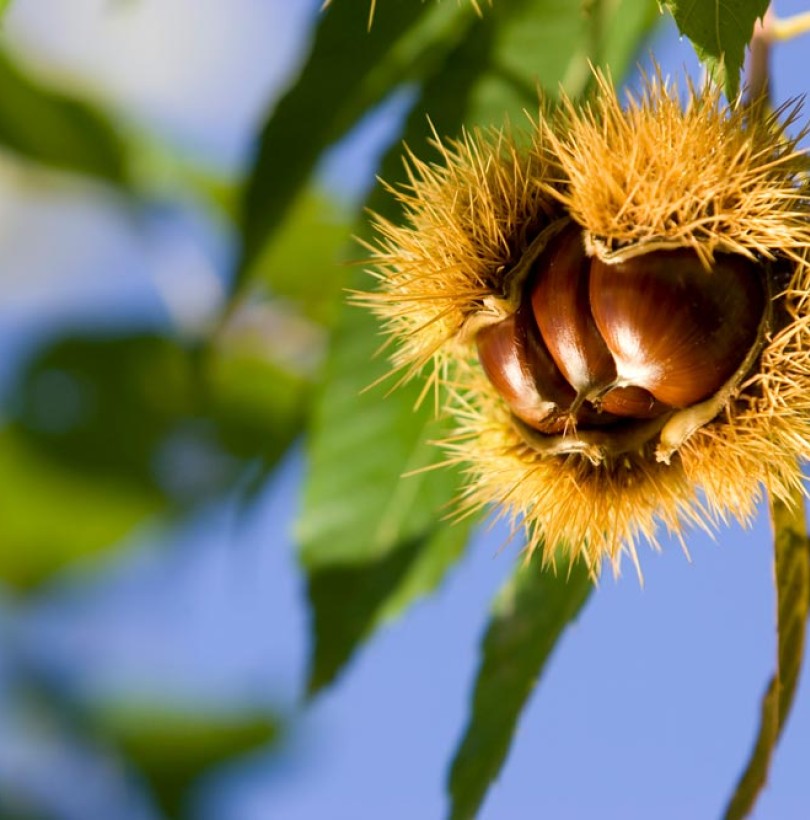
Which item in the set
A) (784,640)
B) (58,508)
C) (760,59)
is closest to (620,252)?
(760,59)

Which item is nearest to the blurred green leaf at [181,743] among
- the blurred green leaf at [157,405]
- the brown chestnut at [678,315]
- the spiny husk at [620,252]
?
the blurred green leaf at [157,405]

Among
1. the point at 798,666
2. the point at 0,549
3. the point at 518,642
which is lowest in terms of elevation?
the point at 0,549

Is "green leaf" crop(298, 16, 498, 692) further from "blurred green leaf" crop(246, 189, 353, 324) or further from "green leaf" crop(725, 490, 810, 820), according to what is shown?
"blurred green leaf" crop(246, 189, 353, 324)

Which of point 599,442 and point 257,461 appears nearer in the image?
point 599,442

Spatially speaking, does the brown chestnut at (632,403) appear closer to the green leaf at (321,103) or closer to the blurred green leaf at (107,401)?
the green leaf at (321,103)

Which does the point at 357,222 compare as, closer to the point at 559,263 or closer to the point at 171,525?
the point at 559,263

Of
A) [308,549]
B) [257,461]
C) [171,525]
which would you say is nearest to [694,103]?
[308,549]
